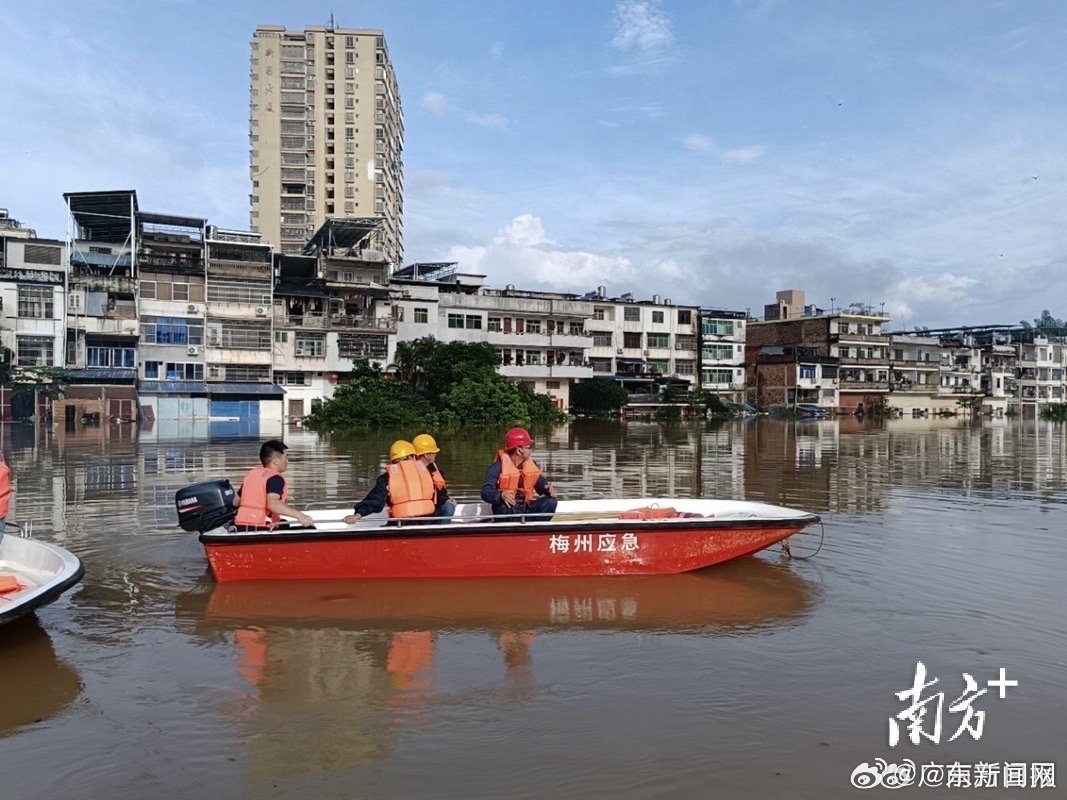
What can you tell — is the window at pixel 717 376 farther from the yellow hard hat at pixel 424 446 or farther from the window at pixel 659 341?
the yellow hard hat at pixel 424 446

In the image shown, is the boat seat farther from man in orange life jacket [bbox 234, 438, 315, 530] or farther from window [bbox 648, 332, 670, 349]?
window [bbox 648, 332, 670, 349]

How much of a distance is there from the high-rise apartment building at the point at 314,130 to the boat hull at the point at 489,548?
6720 centimetres

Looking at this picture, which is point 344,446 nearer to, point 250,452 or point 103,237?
point 250,452

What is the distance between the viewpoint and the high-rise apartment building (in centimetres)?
7388

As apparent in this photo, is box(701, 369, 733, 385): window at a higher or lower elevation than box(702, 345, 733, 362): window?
lower

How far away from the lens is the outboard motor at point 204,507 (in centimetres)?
937

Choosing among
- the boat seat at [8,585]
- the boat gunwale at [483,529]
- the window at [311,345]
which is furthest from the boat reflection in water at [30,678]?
the window at [311,345]

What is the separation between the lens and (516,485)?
385 inches

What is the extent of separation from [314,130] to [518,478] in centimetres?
7191

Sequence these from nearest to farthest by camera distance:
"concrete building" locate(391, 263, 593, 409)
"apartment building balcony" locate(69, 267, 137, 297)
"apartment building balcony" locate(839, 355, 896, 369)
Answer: "apartment building balcony" locate(69, 267, 137, 297) < "concrete building" locate(391, 263, 593, 409) < "apartment building balcony" locate(839, 355, 896, 369)

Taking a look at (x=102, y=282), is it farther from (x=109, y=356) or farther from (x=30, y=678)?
(x=30, y=678)

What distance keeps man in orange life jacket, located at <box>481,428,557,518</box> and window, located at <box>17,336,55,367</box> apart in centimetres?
3872

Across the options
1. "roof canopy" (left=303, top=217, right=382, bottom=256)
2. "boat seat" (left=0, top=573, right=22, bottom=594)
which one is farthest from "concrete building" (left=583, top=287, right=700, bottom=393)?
"boat seat" (left=0, top=573, right=22, bottom=594)

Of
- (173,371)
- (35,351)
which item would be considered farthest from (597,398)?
(35,351)
